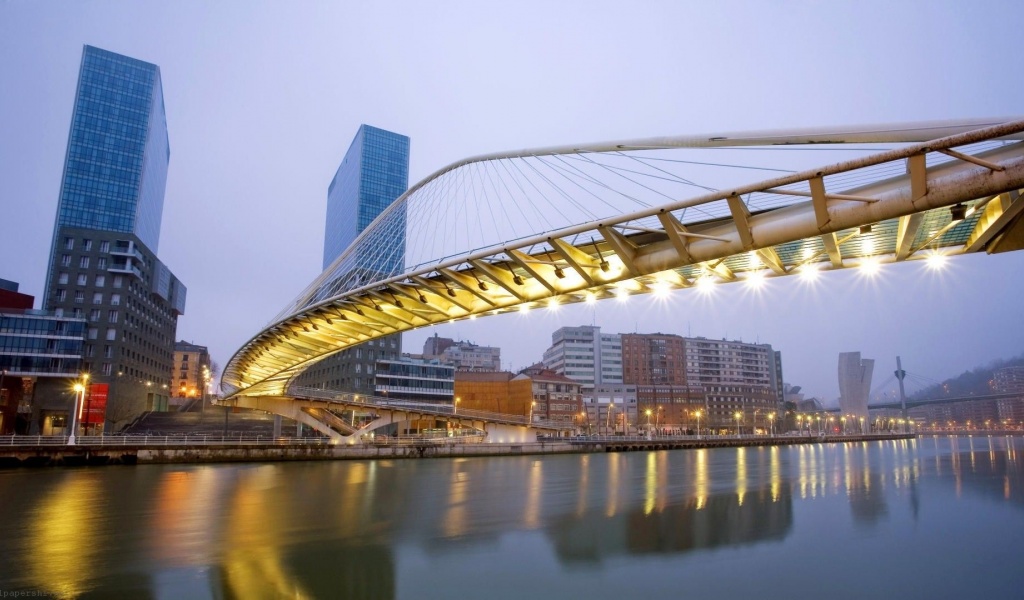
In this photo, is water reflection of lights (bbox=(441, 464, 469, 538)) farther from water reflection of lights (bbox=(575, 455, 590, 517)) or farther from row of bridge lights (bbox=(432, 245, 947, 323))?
row of bridge lights (bbox=(432, 245, 947, 323))

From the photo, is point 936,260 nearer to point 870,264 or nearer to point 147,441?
point 870,264

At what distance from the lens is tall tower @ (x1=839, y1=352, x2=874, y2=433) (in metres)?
167

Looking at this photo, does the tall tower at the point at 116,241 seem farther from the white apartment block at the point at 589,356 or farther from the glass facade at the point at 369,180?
the white apartment block at the point at 589,356

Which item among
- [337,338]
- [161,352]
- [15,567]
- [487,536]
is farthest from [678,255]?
[161,352]

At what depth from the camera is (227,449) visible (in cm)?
5122

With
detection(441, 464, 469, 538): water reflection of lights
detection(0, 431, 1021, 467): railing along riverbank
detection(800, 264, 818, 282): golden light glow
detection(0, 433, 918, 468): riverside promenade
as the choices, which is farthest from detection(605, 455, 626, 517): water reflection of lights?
detection(0, 431, 1021, 467): railing along riverbank

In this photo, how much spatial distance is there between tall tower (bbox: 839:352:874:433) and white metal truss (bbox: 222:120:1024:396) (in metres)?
172

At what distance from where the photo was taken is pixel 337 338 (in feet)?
123

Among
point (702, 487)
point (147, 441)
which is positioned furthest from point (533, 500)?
point (147, 441)

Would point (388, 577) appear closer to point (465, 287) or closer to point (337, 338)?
point (465, 287)

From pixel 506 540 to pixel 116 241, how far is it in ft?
280

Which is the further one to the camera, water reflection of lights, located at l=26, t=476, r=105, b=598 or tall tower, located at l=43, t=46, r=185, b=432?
tall tower, located at l=43, t=46, r=185, b=432

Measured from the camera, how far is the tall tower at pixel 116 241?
3088 inches

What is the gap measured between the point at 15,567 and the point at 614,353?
146 m
